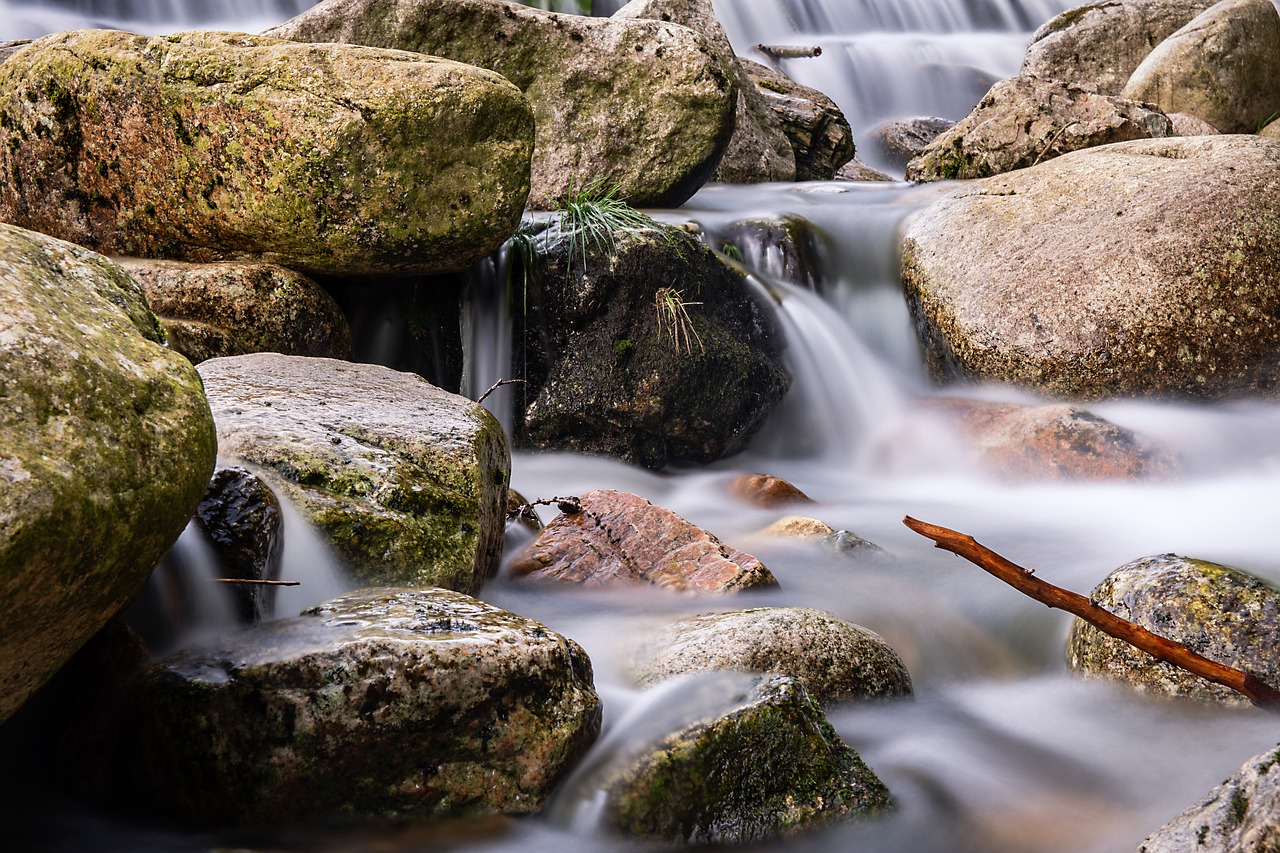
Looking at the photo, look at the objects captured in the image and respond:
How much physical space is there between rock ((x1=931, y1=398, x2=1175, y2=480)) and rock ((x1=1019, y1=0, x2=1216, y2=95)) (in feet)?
31.1

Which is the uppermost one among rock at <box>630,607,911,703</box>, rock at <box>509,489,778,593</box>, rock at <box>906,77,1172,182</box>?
rock at <box>906,77,1172,182</box>

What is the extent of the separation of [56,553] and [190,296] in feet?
12.3

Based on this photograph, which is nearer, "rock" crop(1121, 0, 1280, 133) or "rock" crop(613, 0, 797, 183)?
"rock" crop(613, 0, 797, 183)

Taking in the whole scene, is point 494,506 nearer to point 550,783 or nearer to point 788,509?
point 550,783

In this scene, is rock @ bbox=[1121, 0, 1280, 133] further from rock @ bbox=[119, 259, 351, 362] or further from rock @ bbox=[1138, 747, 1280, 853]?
rock @ bbox=[1138, 747, 1280, 853]

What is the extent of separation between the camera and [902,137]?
14523 mm

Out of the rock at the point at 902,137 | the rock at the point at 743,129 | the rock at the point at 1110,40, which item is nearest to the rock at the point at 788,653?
the rock at the point at 743,129

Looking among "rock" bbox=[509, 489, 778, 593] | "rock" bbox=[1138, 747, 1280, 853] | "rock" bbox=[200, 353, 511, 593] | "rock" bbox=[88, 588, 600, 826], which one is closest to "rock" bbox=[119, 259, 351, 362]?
"rock" bbox=[200, 353, 511, 593]

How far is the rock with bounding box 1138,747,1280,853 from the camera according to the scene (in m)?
1.73

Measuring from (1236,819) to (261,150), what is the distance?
5004mm

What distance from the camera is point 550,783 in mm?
2650

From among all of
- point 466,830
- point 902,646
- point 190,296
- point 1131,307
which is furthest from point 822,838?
point 1131,307

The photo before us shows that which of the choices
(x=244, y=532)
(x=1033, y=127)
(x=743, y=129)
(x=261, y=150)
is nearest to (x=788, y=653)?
(x=244, y=532)

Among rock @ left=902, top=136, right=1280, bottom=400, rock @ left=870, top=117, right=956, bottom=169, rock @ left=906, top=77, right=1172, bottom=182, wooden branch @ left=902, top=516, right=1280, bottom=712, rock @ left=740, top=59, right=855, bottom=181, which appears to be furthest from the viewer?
rock @ left=870, top=117, right=956, bottom=169
